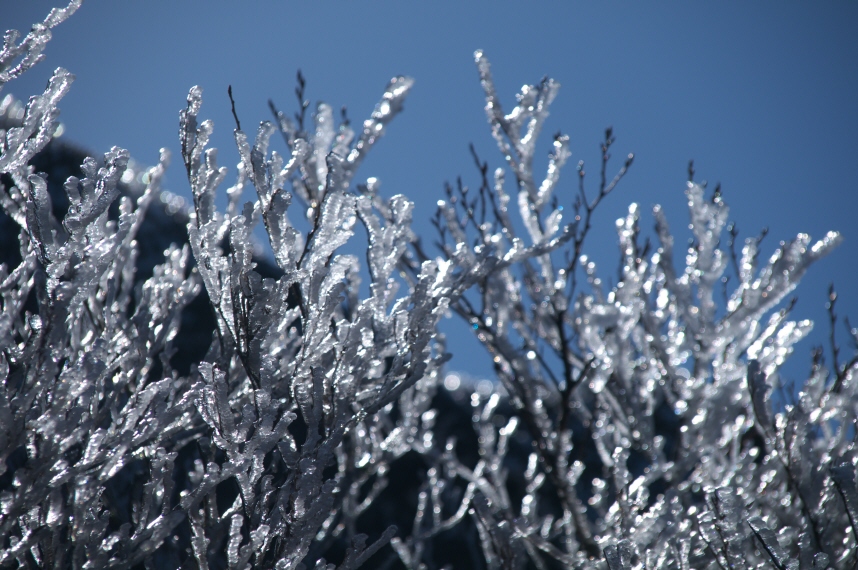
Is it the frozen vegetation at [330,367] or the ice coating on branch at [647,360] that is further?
the ice coating on branch at [647,360]

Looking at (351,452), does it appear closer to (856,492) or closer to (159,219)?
(856,492)

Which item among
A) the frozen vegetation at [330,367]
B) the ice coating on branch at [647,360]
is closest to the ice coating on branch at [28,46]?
the frozen vegetation at [330,367]

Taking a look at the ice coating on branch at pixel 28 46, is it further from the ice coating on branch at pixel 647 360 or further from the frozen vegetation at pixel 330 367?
the ice coating on branch at pixel 647 360

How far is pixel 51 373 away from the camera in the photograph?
5.21ft

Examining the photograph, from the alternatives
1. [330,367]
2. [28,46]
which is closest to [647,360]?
[330,367]

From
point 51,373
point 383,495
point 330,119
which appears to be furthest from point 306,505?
point 383,495

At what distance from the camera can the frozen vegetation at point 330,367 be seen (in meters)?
1.67

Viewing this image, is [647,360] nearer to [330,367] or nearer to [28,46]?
[330,367]

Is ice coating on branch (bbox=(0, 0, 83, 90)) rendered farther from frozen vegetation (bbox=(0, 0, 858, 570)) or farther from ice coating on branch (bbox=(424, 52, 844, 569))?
ice coating on branch (bbox=(424, 52, 844, 569))

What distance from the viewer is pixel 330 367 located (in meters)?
2.05

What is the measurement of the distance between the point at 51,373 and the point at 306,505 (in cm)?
80

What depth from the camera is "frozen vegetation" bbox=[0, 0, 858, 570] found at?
167 centimetres

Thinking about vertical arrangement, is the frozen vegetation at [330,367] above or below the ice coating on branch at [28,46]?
below

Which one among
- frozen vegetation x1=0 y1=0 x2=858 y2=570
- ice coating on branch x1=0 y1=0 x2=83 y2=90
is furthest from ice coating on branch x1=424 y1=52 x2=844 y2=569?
ice coating on branch x1=0 y1=0 x2=83 y2=90
